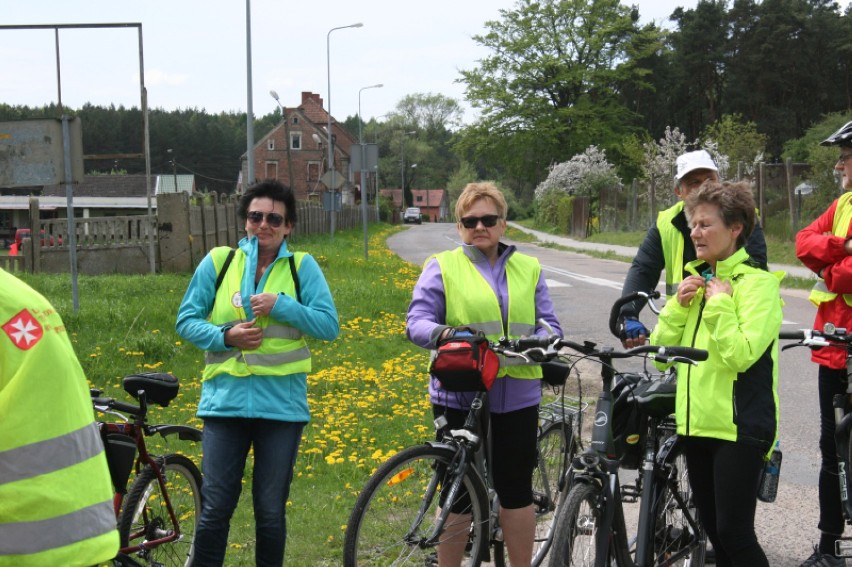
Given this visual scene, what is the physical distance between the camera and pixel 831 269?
15.5 feet

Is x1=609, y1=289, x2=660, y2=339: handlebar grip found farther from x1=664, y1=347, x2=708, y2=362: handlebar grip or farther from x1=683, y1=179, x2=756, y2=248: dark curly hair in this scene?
x1=664, y1=347, x2=708, y2=362: handlebar grip

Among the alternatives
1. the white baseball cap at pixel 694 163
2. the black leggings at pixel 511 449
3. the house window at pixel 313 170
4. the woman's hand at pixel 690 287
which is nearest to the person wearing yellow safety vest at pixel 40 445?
the black leggings at pixel 511 449

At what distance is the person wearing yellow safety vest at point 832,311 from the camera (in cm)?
462

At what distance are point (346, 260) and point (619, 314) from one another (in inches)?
780

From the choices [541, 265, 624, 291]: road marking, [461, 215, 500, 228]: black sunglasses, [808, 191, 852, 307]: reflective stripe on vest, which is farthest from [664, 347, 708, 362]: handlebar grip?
[541, 265, 624, 291]: road marking

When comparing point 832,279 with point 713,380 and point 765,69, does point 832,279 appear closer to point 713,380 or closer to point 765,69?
point 713,380

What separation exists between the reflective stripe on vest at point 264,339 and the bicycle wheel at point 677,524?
1611 millimetres

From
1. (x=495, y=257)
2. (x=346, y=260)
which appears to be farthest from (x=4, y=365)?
(x=346, y=260)

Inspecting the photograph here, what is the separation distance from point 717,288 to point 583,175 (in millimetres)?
52577

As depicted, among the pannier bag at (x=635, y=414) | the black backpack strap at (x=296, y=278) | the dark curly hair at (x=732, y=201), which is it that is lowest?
the pannier bag at (x=635, y=414)

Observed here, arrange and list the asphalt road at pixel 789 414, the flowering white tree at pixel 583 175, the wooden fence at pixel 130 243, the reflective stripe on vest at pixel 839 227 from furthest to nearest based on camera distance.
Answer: the flowering white tree at pixel 583 175 → the wooden fence at pixel 130 243 → the asphalt road at pixel 789 414 → the reflective stripe on vest at pixel 839 227

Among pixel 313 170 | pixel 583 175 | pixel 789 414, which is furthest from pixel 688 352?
pixel 313 170

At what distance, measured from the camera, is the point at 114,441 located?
343 cm

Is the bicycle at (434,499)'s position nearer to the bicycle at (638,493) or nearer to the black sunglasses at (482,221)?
the bicycle at (638,493)
